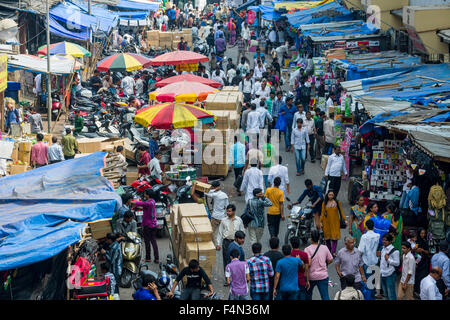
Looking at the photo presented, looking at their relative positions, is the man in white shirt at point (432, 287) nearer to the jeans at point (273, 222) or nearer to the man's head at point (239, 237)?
the man's head at point (239, 237)

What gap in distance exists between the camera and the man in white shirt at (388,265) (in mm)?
10695

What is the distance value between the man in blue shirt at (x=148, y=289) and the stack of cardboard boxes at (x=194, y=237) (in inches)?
60.0

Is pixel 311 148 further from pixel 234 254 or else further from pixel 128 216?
pixel 234 254

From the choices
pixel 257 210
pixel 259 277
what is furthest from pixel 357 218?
pixel 259 277

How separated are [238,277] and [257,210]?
2573 millimetres

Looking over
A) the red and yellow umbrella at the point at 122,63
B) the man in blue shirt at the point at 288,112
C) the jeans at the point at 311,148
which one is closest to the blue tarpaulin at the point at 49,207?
the jeans at the point at 311,148

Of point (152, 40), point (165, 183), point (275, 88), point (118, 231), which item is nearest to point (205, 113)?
point (165, 183)

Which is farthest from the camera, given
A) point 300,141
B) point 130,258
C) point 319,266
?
point 300,141

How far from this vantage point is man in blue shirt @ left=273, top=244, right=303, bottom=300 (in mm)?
9836

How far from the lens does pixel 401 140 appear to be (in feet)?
46.6

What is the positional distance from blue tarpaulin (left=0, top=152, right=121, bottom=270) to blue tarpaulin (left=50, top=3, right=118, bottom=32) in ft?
65.1

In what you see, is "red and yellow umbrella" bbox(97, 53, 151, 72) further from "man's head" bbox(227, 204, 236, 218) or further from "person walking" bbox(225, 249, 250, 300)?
"person walking" bbox(225, 249, 250, 300)

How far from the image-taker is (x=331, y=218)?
12453mm

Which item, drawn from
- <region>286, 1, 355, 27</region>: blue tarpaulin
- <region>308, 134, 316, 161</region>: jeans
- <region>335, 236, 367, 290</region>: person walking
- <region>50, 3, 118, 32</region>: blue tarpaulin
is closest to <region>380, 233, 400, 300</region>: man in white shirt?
<region>335, 236, 367, 290</region>: person walking
